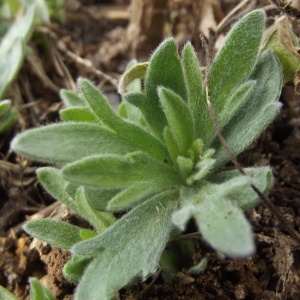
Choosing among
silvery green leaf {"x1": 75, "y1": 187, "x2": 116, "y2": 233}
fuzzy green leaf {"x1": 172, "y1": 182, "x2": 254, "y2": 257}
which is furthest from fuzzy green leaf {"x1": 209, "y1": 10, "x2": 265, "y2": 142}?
silvery green leaf {"x1": 75, "y1": 187, "x2": 116, "y2": 233}

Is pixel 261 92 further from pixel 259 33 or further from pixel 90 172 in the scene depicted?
pixel 90 172

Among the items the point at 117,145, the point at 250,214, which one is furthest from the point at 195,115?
the point at 250,214

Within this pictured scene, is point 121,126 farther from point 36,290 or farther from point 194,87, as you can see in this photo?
point 36,290

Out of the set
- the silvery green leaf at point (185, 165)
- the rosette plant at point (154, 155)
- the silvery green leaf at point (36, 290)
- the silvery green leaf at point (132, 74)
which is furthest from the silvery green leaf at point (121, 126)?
the silvery green leaf at point (36, 290)

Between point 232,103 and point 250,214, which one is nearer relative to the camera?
point 232,103

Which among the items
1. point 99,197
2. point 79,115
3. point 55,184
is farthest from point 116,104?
point 99,197

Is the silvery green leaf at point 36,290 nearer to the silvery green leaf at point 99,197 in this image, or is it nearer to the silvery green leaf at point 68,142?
the silvery green leaf at point 99,197
